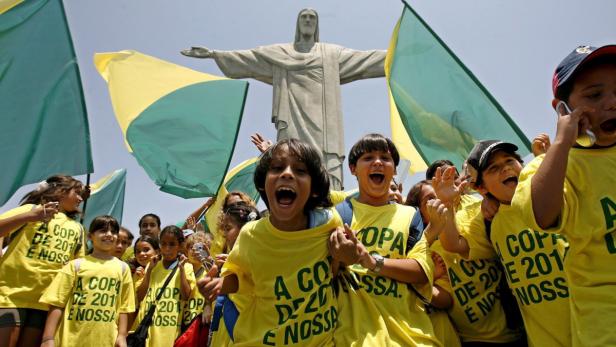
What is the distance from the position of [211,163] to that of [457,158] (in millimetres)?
2787

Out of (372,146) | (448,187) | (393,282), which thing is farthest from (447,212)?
(372,146)

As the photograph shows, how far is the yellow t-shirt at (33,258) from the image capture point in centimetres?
390

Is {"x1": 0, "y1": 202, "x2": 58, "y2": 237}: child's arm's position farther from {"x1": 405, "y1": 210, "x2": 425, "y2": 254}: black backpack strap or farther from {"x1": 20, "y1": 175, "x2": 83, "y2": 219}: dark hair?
{"x1": 405, "y1": 210, "x2": 425, "y2": 254}: black backpack strap

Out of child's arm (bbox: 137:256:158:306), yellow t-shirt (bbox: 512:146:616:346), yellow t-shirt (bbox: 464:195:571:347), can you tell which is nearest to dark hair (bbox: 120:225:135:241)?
child's arm (bbox: 137:256:158:306)

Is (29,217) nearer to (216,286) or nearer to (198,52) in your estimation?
(216,286)

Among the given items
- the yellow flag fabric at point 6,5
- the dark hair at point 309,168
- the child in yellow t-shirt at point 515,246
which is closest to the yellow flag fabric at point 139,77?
the yellow flag fabric at point 6,5

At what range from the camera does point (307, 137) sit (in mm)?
8820

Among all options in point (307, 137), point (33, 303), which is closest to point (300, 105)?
point (307, 137)

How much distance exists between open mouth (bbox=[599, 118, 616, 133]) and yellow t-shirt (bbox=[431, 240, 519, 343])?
1093 mm

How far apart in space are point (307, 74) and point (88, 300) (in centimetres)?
624

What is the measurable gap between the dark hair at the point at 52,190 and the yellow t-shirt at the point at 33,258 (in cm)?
16

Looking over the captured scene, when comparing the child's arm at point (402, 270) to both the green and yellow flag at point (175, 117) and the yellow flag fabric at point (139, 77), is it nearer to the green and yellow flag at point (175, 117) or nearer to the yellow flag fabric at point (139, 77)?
the green and yellow flag at point (175, 117)

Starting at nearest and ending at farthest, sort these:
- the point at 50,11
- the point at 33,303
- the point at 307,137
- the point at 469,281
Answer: the point at 469,281 < the point at 33,303 < the point at 50,11 < the point at 307,137

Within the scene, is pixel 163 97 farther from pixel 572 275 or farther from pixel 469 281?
pixel 572 275
